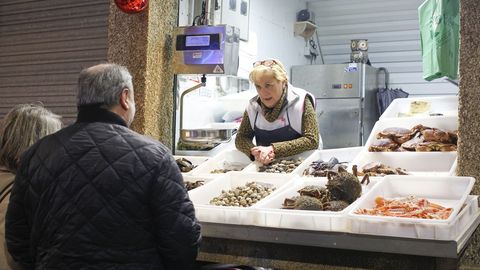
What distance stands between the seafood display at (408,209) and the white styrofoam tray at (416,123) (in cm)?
109

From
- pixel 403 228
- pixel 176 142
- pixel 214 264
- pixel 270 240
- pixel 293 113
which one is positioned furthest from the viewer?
pixel 176 142

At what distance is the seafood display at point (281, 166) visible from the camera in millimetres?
3522

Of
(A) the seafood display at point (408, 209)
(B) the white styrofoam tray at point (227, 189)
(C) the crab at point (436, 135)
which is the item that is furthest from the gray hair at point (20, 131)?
(C) the crab at point (436, 135)

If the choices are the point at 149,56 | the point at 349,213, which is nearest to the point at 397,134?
the point at 349,213

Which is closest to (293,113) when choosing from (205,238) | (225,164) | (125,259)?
(225,164)

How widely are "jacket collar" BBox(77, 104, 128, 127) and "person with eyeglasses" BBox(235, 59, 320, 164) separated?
1.71 meters

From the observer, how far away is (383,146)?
3.69 meters

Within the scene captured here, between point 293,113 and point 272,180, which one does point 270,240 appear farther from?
point 293,113

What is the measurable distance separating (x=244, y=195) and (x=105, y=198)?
112 cm

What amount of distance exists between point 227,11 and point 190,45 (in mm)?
959

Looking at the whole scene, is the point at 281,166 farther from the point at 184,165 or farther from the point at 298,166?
the point at 184,165

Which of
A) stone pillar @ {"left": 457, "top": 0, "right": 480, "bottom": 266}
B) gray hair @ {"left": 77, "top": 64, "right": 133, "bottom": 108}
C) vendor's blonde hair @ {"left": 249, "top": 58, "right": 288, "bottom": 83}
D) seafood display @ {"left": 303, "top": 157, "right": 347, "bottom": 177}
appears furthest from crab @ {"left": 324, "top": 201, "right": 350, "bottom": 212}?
vendor's blonde hair @ {"left": 249, "top": 58, "right": 288, "bottom": 83}

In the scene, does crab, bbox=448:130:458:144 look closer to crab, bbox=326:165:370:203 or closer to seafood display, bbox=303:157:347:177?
seafood display, bbox=303:157:347:177

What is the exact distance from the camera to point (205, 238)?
2730 mm
